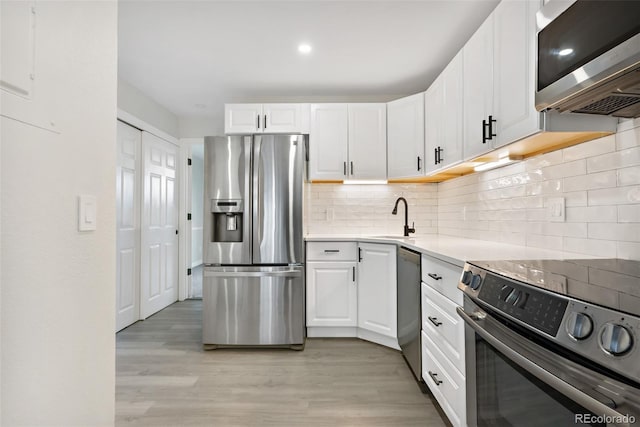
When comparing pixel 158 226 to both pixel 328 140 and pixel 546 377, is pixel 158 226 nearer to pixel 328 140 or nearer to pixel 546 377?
pixel 328 140

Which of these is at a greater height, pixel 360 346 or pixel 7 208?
pixel 7 208

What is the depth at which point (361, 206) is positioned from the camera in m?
3.39

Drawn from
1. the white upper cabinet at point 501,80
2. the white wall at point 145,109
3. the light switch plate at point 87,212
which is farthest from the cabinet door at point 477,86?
the white wall at point 145,109

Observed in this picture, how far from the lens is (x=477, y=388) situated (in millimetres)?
1200

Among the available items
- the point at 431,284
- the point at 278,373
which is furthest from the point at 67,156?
the point at 278,373

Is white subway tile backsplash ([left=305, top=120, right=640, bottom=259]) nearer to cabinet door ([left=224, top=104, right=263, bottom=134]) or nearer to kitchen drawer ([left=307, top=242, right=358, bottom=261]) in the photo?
kitchen drawer ([left=307, top=242, right=358, bottom=261])

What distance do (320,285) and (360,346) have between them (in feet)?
2.03

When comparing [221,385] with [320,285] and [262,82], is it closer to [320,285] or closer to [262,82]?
[320,285]

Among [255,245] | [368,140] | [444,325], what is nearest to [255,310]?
[255,245]

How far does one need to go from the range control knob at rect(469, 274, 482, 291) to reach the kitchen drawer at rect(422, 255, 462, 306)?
0.24m

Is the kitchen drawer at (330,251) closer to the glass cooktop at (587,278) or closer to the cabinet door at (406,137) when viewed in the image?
the cabinet door at (406,137)

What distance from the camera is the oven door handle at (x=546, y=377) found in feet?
2.01

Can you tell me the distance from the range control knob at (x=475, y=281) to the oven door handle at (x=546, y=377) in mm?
92

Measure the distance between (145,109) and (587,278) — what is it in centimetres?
391
